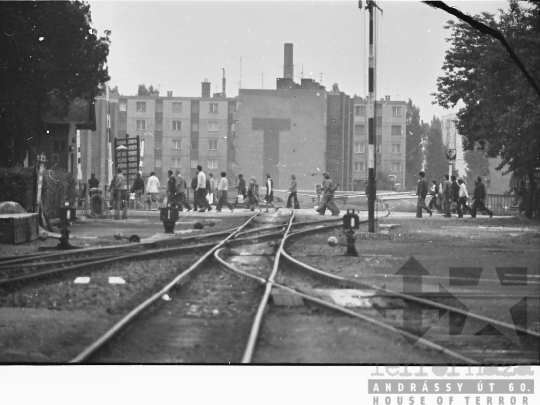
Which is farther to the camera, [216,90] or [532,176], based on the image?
[532,176]

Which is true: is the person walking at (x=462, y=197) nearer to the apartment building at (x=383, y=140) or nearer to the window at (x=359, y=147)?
the apartment building at (x=383, y=140)

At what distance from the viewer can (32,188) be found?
949 centimetres

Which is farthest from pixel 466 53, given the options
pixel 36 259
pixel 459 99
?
A: pixel 36 259

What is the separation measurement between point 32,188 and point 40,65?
57.6 inches

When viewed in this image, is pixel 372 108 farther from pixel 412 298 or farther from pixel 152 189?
pixel 152 189

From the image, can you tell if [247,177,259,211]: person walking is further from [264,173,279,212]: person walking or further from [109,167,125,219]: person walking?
[109,167,125,219]: person walking

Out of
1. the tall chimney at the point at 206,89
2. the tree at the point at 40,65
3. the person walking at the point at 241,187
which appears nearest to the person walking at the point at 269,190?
the person walking at the point at 241,187

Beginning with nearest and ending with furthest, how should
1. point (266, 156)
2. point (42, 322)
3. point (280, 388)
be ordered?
1. point (280, 388)
2. point (42, 322)
3. point (266, 156)

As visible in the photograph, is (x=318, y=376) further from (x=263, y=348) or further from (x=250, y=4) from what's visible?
(x=250, y=4)

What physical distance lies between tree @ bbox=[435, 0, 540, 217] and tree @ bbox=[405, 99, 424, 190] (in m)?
0.37

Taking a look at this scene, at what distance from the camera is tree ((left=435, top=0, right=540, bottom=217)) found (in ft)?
30.5

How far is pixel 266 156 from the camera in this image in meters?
8.75

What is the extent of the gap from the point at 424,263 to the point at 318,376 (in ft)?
11.6

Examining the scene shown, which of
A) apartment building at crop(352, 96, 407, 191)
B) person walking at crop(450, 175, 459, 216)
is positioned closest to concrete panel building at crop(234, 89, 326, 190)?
apartment building at crop(352, 96, 407, 191)
